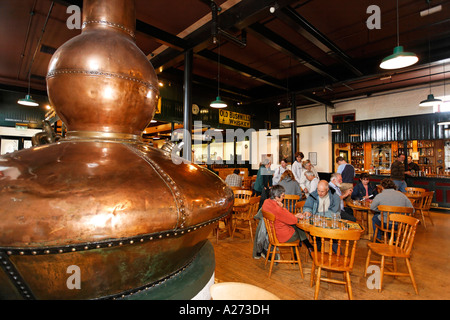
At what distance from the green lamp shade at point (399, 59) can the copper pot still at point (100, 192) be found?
144 inches

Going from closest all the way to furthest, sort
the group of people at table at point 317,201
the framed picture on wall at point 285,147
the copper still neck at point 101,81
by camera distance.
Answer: the copper still neck at point 101,81
the group of people at table at point 317,201
the framed picture on wall at point 285,147

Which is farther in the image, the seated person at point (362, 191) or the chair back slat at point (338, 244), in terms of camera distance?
the seated person at point (362, 191)

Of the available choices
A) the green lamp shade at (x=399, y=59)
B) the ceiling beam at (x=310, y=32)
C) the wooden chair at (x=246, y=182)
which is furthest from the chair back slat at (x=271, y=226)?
the wooden chair at (x=246, y=182)

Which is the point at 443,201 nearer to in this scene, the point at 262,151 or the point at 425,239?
the point at 425,239

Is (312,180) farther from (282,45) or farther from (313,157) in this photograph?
(313,157)

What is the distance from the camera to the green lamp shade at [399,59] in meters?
3.31

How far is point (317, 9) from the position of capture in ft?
14.7

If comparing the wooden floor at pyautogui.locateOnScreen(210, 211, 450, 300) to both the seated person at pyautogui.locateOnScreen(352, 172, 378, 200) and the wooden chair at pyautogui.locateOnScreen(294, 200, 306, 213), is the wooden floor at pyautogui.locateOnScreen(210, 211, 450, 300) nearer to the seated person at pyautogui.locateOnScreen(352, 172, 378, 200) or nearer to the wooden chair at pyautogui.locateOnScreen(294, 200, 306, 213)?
the wooden chair at pyautogui.locateOnScreen(294, 200, 306, 213)

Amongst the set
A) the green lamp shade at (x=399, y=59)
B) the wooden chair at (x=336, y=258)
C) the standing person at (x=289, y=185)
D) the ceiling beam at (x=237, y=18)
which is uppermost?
the ceiling beam at (x=237, y=18)

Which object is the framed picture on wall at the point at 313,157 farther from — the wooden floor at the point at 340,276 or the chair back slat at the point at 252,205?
the chair back slat at the point at 252,205

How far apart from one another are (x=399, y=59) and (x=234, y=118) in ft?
22.5

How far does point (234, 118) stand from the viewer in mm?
9961

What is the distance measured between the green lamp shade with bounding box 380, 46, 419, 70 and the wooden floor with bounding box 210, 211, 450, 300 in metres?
3.12
